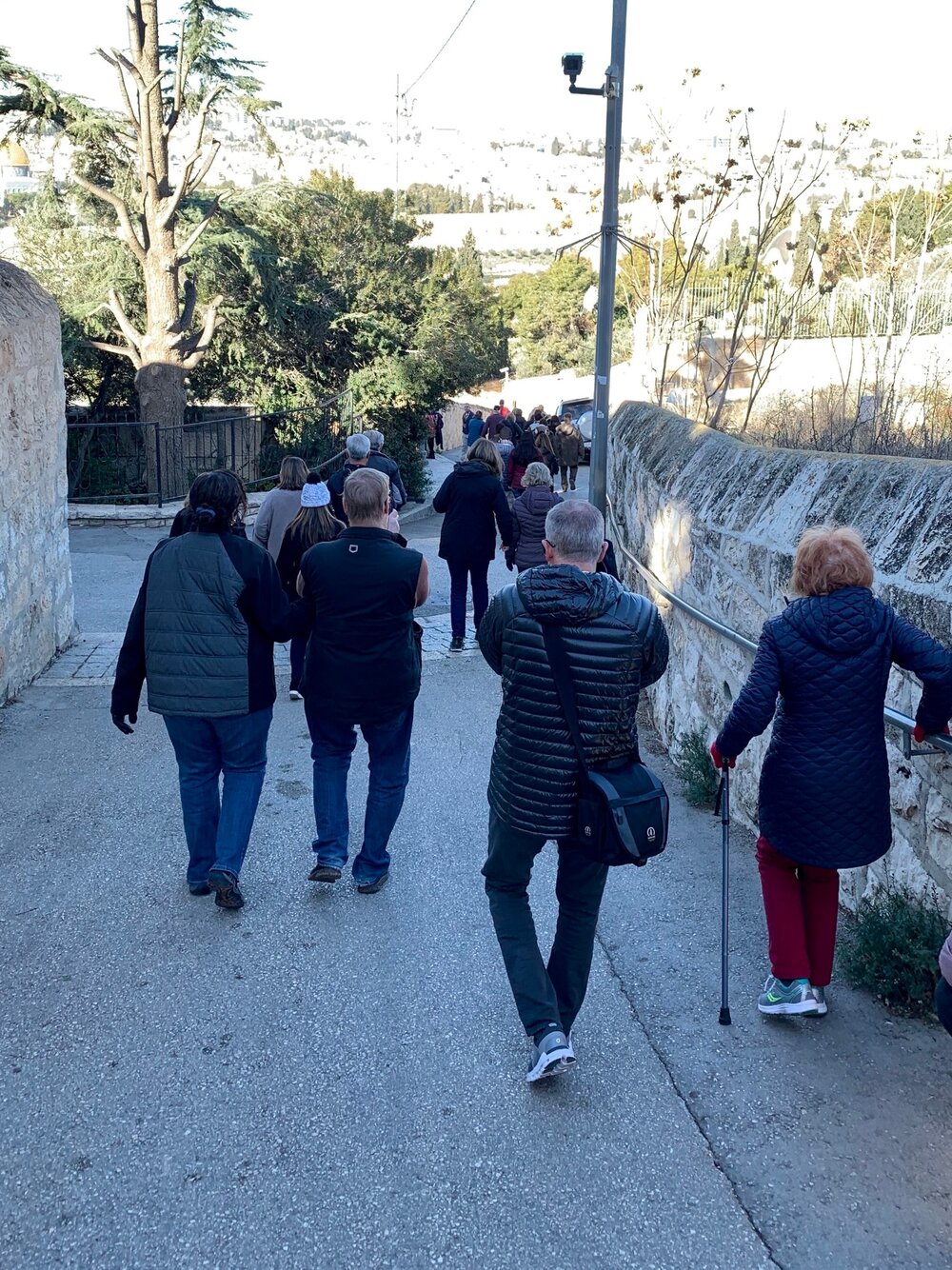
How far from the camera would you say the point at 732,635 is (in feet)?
17.6

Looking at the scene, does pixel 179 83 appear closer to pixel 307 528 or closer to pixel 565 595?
pixel 307 528

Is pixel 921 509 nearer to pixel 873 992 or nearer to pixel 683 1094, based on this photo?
pixel 873 992

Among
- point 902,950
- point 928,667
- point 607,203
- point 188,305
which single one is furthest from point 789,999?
point 188,305

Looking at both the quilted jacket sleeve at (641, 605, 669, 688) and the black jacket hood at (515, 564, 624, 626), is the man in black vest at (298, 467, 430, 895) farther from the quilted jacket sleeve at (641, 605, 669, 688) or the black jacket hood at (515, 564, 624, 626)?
the quilted jacket sleeve at (641, 605, 669, 688)

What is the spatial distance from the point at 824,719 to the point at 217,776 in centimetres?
239

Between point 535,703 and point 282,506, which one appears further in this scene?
point 282,506

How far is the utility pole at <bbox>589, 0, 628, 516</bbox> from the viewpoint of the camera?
10859 mm

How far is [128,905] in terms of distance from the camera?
16.0ft

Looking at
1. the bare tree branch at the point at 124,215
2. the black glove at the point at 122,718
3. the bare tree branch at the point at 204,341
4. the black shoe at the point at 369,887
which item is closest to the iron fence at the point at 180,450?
the bare tree branch at the point at 204,341

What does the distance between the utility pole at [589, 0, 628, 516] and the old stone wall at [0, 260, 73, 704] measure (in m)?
4.52

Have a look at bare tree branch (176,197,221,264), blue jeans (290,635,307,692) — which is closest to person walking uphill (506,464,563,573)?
blue jeans (290,635,307,692)

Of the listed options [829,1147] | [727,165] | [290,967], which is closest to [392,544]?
[290,967]

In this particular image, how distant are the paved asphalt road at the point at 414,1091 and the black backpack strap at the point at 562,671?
1113mm

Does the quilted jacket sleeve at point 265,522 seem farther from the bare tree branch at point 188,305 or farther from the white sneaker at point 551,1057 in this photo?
the bare tree branch at point 188,305
